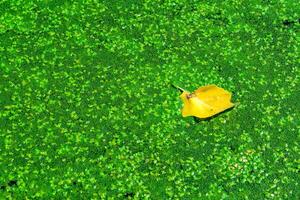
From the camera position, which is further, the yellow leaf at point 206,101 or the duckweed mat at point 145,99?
the yellow leaf at point 206,101

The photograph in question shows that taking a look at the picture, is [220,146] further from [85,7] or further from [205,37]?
[85,7]

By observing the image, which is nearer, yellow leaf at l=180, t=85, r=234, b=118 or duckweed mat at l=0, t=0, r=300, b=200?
duckweed mat at l=0, t=0, r=300, b=200

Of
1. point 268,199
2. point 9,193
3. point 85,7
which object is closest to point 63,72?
point 85,7
